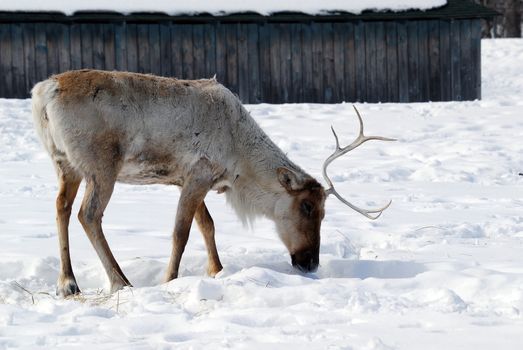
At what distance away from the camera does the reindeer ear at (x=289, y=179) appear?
22.1 ft

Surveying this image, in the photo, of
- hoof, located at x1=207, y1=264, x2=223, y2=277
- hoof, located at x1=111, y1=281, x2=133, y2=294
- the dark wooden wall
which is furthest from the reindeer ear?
the dark wooden wall

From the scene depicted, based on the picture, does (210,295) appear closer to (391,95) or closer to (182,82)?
(182,82)

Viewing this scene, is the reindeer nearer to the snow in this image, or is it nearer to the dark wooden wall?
the snow

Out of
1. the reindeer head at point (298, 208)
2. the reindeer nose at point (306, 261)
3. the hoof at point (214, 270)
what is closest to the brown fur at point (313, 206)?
the reindeer head at point (298, 208)

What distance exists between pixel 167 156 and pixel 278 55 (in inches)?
543

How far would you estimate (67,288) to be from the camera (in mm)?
6020

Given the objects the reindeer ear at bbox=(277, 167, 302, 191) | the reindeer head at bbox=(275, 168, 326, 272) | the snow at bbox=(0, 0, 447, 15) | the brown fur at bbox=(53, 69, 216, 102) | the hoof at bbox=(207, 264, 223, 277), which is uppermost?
the snow at bbox=(0, 0, 447, 15)

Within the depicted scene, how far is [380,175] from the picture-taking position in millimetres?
11500

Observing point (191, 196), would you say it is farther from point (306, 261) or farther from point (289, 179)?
point (306, 261)

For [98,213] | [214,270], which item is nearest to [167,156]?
[98,213]

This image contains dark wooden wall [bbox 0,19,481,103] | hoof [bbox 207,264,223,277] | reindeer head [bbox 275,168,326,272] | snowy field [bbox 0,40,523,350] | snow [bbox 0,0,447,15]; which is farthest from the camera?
dark wooden wall [bbox 0,19,481,103]

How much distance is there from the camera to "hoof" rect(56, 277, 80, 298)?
236 inches

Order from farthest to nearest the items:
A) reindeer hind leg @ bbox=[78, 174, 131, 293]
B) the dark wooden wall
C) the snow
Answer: the dark wooden wall < the snow < reindeer hind leg @ bbox=[78, 174, 131, 293]

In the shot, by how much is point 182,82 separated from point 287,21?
13.2m
